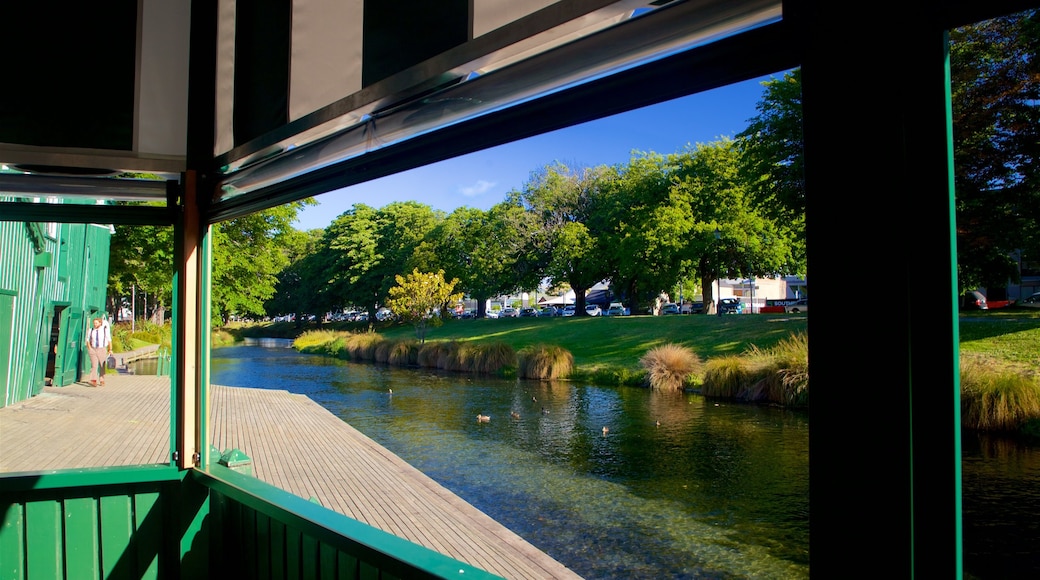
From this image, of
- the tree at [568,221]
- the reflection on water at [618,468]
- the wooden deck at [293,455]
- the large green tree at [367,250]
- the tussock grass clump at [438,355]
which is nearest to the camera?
the wooden deck at [293,455]

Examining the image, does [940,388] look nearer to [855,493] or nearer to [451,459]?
[855,493]

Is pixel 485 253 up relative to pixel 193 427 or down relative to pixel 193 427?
up

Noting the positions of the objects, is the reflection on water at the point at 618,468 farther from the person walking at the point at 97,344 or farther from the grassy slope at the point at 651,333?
the person walking at the point at 97,344

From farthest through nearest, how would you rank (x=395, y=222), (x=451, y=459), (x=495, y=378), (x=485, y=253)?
(x=395, y=222), (x=485, y=253), (x=495, y=378), (x=451, y=459)

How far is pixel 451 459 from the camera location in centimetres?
1117

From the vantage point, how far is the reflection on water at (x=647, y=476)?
7500 millimetres

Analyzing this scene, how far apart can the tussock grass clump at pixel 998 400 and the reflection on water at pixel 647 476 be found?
52cm

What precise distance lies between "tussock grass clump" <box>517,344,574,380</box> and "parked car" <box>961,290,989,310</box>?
15.0 meters

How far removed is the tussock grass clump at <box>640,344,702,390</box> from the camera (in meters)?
16.9

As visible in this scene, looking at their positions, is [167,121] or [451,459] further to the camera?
[451,459]

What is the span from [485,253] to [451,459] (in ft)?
72.3

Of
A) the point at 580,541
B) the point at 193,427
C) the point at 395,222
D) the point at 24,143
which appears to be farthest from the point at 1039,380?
the point at 395,222

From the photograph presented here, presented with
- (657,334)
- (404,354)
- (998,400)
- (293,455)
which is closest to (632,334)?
(657,334)

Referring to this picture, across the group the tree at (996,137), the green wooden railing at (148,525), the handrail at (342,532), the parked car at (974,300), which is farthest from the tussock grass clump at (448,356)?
the handrail at (342,532)
